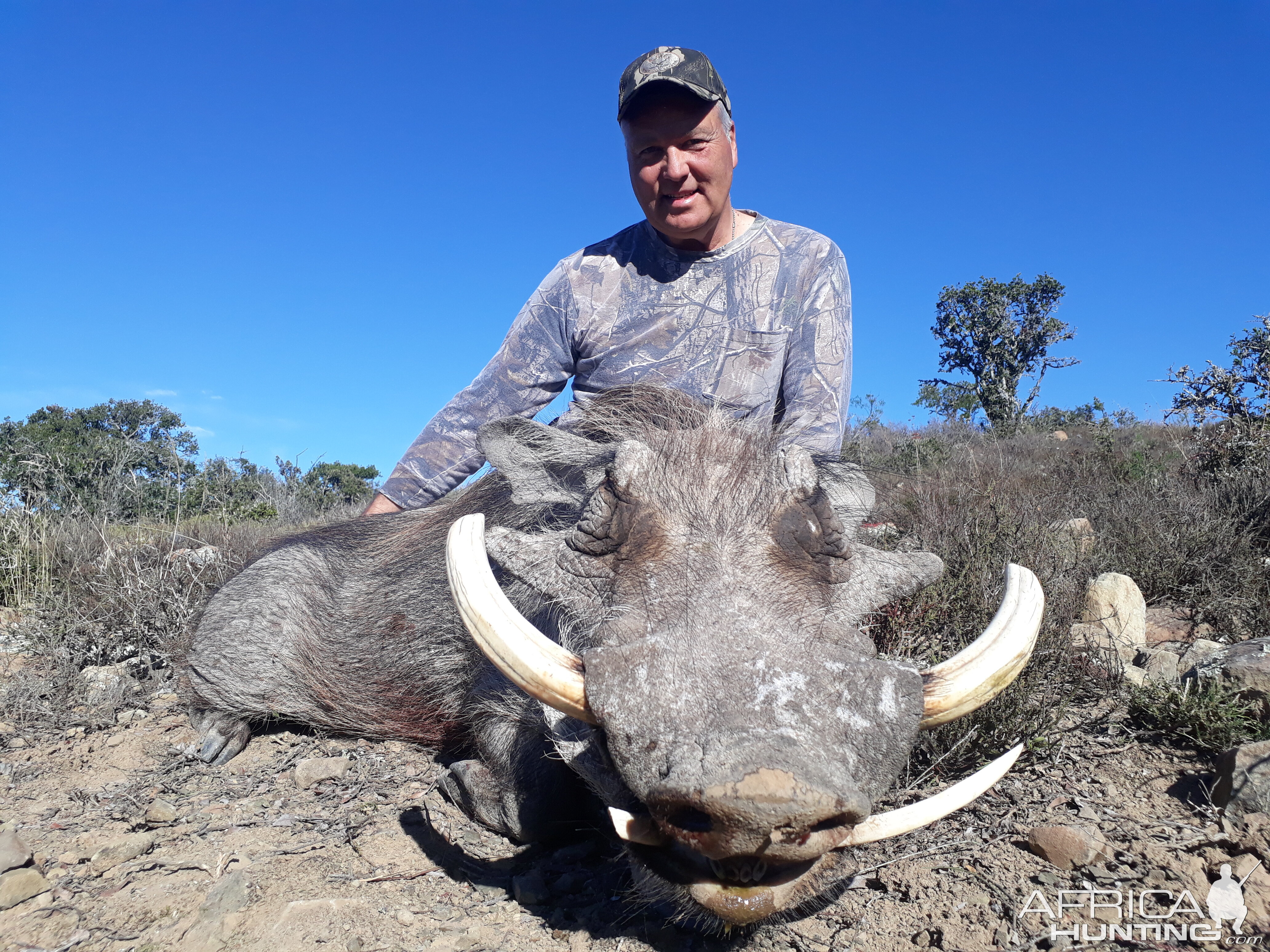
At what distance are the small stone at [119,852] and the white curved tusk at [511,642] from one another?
1285 millimetres

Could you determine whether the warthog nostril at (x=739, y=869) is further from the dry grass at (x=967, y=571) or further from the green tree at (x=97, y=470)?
the green tree at (x=97, y=470)

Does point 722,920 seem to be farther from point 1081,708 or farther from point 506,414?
point 506,414

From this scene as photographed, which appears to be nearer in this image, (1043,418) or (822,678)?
(822,678)

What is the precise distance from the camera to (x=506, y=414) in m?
3.45

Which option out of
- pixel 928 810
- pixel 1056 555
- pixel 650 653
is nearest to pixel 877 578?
pixel 928 810

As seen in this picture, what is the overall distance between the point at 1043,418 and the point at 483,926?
16646mm

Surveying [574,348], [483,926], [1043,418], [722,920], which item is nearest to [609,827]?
[483,926]

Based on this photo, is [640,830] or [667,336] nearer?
[640,830]

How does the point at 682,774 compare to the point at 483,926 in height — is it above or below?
above

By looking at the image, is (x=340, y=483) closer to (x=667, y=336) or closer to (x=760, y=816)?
(x=667, y=336)

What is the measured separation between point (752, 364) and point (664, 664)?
2.07 meters

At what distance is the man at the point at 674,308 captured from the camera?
10.7 ft

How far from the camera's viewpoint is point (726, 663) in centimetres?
142

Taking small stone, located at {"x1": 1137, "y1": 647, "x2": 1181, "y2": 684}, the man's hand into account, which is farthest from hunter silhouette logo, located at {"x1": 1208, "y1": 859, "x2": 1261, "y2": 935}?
the man's hand
